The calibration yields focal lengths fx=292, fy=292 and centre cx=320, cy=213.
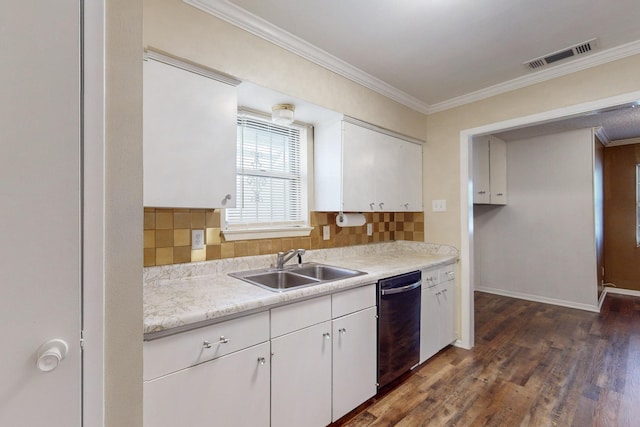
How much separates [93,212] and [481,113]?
316 cm

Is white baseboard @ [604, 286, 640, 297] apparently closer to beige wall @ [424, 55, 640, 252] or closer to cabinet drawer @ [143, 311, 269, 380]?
beige wall @ [424, 55, 640, 252]

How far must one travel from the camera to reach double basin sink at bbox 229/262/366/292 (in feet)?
6.52

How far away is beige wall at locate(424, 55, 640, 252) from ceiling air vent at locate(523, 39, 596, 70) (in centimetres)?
21

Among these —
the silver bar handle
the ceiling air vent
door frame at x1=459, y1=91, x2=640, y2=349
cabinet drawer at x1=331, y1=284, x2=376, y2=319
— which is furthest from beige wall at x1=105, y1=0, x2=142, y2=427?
door frame at x1=459, y1=91, x2=640, y2=349

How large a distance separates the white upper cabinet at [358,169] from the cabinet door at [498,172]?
246 cm

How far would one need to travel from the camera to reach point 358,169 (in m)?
2.50

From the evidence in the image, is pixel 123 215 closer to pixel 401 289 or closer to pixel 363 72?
pixel 401 289

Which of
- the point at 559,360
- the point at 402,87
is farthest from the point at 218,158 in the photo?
the point at 559,360

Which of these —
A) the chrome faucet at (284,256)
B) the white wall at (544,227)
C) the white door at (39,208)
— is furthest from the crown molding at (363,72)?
the white wall at (544,227)

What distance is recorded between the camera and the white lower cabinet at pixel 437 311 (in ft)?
8.10

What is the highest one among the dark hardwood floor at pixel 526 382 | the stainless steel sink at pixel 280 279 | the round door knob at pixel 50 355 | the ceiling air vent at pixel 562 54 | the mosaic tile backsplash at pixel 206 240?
the ceiling air vent at pixel 562 54

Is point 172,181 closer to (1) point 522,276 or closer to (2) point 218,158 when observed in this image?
(2) point 218,158

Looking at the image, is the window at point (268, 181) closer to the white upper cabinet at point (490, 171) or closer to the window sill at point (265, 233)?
the window sill at point (265, 233)

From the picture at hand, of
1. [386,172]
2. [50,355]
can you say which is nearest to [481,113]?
[386,172]
